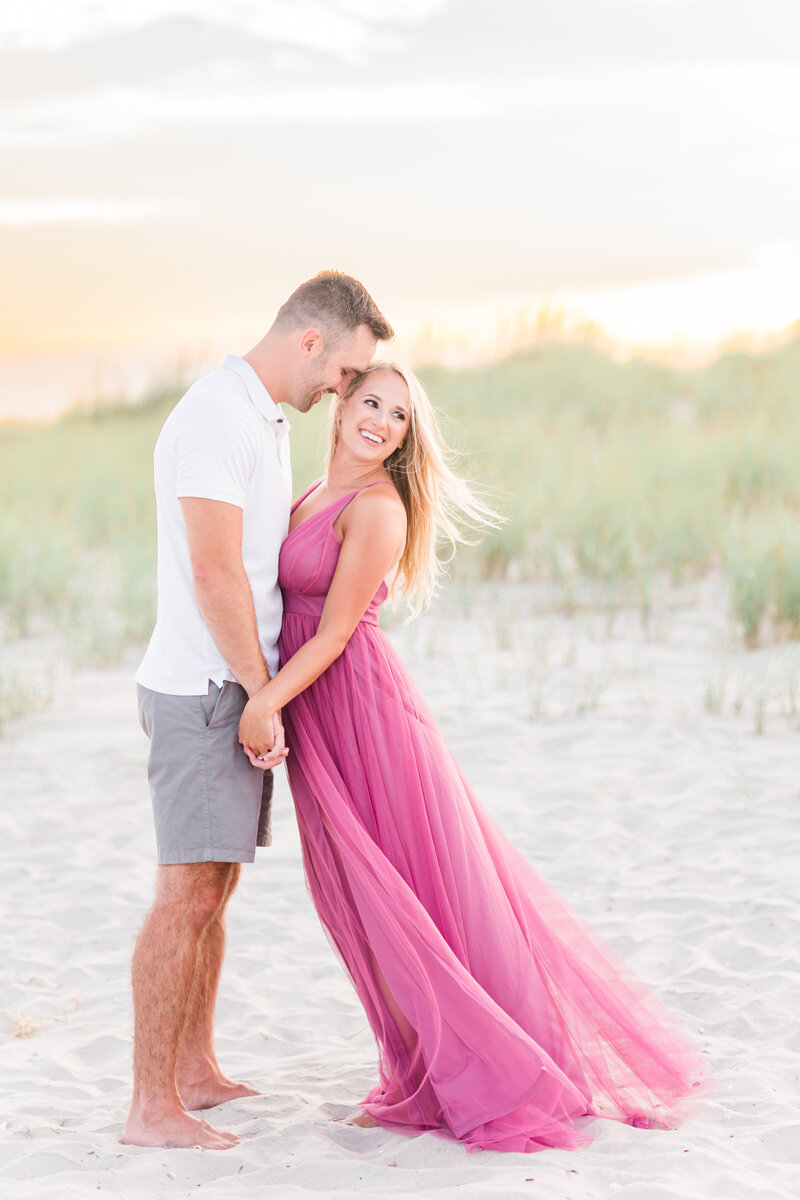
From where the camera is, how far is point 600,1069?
3.21 meters

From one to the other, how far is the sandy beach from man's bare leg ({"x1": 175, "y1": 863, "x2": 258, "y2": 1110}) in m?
0.07

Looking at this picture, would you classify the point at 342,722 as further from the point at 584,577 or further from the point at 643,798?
the point at 584,577

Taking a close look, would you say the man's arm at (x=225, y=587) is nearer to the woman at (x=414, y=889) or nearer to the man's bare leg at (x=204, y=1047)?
the woman at (x=414, y=889)

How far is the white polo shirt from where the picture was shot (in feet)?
9.94

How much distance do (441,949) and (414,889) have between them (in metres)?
0.18

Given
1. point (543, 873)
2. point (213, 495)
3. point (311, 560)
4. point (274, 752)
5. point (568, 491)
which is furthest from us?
point (568, 491)

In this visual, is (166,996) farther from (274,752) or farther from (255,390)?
(255,390)

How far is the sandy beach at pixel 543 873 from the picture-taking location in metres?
2.98

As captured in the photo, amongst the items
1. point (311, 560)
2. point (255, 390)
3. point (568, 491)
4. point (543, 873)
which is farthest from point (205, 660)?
point (568, 491)

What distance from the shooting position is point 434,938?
307cm

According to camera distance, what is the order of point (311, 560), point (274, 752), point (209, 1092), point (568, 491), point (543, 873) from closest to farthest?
1. point (274, 752)
2. point (311, 560)
3. point (209, 1092)
4. point (543, 873)
5. point (568, 491)

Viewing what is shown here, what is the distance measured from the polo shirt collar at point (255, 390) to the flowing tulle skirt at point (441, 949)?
1.83 feet

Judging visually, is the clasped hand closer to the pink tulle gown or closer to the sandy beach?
the pink tulle gown

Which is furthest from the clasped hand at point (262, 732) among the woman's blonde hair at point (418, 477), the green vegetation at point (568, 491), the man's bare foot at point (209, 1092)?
the green vegetation at point (568, 491)
